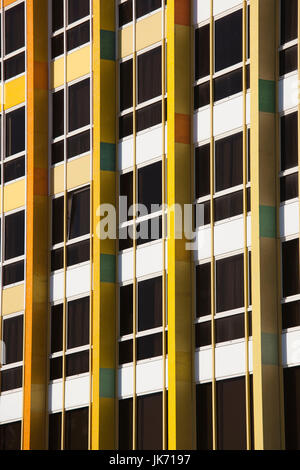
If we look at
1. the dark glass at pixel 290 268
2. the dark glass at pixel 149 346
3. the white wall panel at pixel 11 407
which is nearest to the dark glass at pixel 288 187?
the dark glass at pixel 290 268

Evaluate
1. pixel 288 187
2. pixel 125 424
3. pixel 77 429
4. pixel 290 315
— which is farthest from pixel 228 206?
pixel 77 429

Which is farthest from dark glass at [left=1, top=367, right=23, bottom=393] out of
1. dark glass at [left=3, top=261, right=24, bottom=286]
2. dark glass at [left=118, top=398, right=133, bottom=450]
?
dark glass at [left=118, top=398, right=133, bottom=450]

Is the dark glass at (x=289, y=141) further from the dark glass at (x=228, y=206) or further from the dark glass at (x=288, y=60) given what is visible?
the dark glass at (x=228, y=206)

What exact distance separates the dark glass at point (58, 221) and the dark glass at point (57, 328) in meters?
2.08

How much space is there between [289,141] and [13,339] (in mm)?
12281

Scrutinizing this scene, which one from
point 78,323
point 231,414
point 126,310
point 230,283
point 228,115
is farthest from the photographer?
point 78,323

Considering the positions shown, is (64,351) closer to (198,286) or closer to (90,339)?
(90,339)

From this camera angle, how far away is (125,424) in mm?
33188

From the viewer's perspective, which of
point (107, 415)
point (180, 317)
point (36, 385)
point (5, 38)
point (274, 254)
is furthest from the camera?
point (5, 38)

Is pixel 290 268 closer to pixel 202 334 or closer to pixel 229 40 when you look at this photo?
pixel 202 334

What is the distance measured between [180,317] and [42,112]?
9.38m

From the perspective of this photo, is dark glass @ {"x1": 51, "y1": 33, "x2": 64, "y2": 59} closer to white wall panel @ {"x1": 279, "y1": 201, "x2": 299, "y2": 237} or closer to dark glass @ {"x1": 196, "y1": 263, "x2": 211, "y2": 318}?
dark glass @ {"x1": 196, "y1": 263, "x2": 211, "y2": 318}
